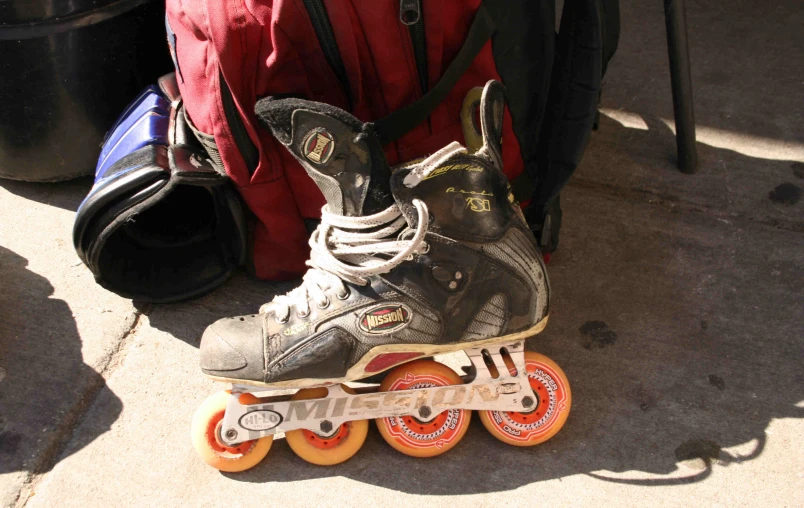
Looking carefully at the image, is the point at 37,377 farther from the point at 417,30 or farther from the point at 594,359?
the point at 594,359

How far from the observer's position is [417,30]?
1.39 m

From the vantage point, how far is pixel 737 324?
176 centimetres

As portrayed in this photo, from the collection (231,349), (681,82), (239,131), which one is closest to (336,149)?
(239,131)

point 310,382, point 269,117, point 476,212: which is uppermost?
point 269,117

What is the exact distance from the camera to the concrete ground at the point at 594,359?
1474mm

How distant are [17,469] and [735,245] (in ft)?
6.03

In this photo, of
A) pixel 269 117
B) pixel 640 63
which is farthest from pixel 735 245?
pixel 269 117

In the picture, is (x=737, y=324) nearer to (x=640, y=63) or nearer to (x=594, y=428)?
(x=594, y=428)

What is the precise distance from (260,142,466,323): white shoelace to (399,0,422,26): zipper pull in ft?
0.81

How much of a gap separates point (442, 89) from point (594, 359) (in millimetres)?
731

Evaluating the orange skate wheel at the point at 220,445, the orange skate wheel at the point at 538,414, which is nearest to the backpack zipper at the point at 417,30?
the orange skate wheel at the point at 538,414

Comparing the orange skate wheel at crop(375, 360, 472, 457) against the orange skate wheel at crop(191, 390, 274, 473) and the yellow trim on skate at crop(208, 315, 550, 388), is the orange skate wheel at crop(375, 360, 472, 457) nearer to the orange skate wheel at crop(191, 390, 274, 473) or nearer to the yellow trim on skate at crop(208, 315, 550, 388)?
the yellow trim on skate at crop(208, 315, 550, 388)

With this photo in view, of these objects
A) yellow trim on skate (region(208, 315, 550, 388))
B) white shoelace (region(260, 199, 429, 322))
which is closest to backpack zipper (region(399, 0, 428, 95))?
white shoelace (region(260, 199, 429, 322))

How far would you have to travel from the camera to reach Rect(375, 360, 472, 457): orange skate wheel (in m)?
1.50
